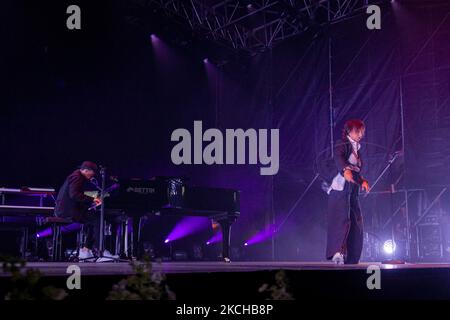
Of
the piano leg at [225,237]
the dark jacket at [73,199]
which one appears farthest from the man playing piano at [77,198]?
the piano leg at [225,237]

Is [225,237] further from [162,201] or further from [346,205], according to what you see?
[346,205]

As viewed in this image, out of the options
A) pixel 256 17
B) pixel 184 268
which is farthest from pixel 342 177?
pixel 256 17

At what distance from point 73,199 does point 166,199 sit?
1.07 m

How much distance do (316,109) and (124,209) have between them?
437 cm

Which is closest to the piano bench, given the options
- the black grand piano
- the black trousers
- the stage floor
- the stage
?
the black grand piano

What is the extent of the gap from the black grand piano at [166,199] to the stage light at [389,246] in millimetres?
2356

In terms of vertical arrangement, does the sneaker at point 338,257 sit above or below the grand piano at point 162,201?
below

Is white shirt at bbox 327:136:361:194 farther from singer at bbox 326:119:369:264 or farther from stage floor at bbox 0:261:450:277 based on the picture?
stage floor at bbox 0:261:450:277

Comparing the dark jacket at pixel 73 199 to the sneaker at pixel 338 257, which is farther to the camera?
the dark jacket at pixel 73 199

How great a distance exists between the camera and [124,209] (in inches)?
262

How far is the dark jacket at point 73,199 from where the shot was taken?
630 centimetres

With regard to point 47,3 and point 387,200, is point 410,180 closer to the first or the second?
point 387,200

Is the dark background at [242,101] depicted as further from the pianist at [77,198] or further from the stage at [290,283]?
the stage at [290,283]
